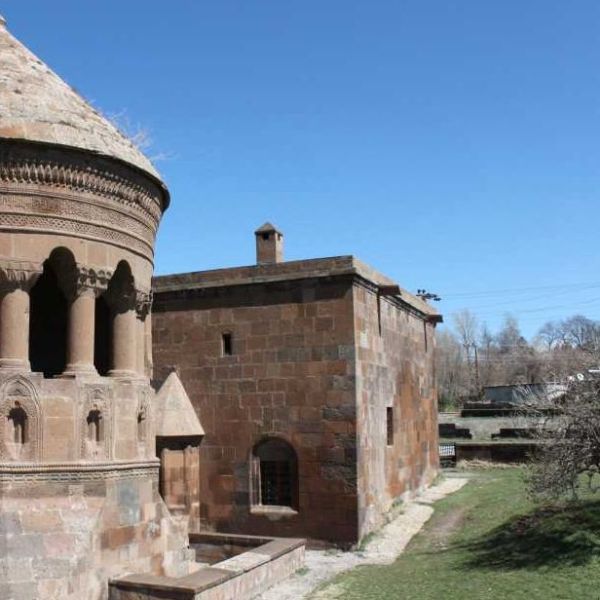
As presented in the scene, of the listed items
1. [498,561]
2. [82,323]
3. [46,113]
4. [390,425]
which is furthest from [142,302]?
[390,425]

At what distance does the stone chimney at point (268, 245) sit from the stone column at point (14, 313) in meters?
7.39

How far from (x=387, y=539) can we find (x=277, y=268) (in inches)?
209

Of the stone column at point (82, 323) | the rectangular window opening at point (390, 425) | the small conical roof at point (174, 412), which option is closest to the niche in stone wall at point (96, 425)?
the stone column at point (82, 323)

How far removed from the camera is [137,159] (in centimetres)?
959

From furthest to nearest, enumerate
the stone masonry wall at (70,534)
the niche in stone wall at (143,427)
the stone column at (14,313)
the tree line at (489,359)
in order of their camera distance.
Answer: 1. the tree line at (489,359)
2. the niche in stone wall at (143,427)
3. the stone column at (14,313)
4. the stone masonry wall at (70,534)

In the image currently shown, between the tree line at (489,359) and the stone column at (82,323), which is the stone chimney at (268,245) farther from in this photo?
the tree line at (489,359)

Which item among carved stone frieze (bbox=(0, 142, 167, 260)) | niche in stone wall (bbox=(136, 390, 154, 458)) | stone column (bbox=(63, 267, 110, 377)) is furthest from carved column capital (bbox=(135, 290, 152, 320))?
niche in stone wall (bbox=(136, 390, 154, 458))

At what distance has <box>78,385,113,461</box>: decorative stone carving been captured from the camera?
8.66 metres

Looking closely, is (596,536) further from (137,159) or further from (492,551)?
(137,159)

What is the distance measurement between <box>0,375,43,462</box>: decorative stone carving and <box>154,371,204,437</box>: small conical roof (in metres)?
5.44

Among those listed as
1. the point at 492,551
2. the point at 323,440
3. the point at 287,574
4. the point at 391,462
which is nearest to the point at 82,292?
the point at 287,574

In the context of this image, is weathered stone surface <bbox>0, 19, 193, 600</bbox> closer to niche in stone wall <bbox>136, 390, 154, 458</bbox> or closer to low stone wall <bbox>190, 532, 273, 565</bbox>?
niche in stone wall <bbox>136, 390, 154, 458</bbox>

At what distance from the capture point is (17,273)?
8461mm

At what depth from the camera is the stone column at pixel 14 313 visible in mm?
8422
